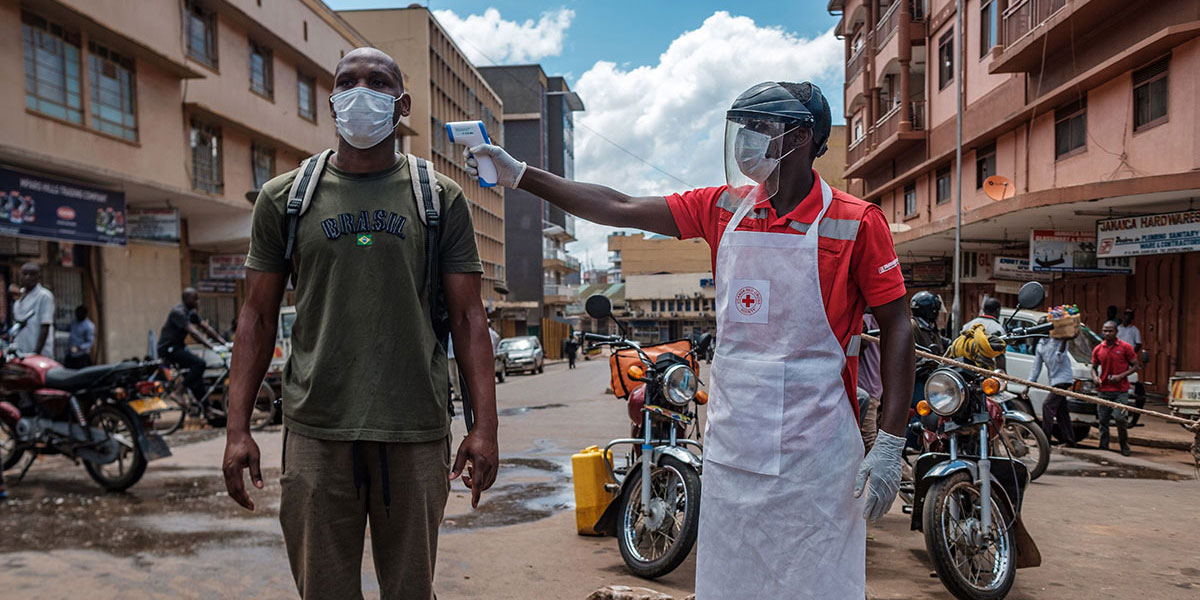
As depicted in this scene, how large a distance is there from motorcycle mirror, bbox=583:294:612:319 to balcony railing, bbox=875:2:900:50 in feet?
75.3

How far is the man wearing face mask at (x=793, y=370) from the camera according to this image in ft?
7.83

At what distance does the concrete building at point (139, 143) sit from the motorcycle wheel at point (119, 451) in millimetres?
7102

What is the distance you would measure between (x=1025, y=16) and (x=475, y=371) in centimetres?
1811

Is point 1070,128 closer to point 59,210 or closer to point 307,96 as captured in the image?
point 59,210

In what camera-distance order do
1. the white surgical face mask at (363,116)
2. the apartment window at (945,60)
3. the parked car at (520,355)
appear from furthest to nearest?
the parked car at (520,355), the apartment window at (945,60), the white surgical face mask at (363,116)

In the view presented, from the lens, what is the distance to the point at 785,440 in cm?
238

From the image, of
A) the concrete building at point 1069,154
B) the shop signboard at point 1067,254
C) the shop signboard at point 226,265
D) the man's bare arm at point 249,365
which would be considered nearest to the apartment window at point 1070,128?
the concrete building at point 1069,154

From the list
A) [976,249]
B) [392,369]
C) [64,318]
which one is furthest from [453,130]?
[976,249]

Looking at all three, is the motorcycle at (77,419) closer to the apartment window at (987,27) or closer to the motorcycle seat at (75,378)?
the motorcycle seat at (75,378)

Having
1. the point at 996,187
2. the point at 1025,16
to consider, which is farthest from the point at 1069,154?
the point at 1025,16

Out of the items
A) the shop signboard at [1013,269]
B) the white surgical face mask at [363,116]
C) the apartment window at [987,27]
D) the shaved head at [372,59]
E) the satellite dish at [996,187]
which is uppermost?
the apartment window at [987,27]

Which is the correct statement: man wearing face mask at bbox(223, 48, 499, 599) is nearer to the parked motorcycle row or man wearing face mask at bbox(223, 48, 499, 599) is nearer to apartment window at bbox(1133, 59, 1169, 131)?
the parked motorcycle row

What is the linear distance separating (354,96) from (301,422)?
986mm

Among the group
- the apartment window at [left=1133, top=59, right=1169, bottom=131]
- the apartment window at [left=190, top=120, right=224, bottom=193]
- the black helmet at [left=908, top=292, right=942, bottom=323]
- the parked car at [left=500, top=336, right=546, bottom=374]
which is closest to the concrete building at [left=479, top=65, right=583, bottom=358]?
the parked car at [left=500, top=336, right=546, bottom=374]
